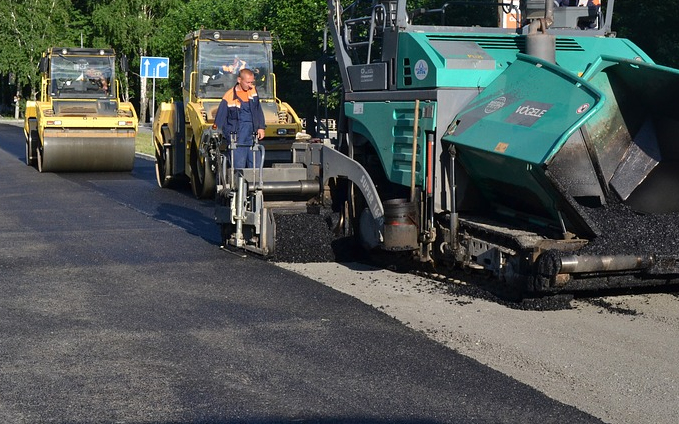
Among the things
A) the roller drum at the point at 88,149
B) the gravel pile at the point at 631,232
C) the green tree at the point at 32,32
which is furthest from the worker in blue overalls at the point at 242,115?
the green tree at the point at 32,32

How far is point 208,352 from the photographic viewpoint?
21.6ft

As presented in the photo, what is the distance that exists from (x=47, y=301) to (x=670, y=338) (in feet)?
15.0

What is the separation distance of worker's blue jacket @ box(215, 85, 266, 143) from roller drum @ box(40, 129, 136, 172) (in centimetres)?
913

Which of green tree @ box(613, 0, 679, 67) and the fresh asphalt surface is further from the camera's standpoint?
green tree @ box(613, 0, 679, 67)

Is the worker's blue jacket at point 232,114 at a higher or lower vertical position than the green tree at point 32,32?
lower

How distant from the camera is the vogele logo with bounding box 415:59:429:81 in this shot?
8.59 meters

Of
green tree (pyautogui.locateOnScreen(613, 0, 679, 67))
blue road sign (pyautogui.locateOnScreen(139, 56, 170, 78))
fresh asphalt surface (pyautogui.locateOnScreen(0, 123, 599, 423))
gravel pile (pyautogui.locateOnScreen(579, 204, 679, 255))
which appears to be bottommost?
fresh asphalt surface (pyautogui.locateOnScreen(0, 123, 599, 423))

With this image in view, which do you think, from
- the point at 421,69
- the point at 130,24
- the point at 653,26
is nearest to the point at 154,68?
the point at 653,26

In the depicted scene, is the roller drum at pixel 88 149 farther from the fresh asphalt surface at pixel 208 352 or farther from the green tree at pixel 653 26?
the fresh asphalt surface at pixel 208 352

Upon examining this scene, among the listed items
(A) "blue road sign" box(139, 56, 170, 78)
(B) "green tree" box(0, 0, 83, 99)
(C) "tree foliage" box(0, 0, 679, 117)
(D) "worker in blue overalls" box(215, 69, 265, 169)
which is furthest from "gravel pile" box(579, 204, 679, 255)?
(B) "green tree" box(0, 0, 83, 99)

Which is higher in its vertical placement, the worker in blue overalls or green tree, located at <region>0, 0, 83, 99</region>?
green tree, located at <region>0, 0, 83, 99</region>

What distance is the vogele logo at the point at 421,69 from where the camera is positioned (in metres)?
8.59

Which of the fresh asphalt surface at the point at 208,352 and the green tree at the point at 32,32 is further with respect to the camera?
the green tree at the point at 32,32

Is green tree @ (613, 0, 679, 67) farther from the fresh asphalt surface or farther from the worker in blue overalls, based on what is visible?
the fresh asphalt surface
